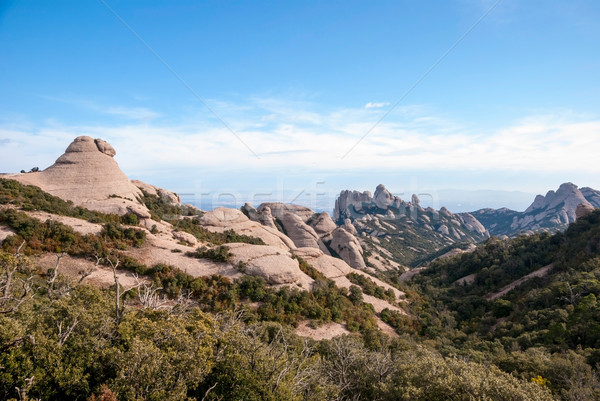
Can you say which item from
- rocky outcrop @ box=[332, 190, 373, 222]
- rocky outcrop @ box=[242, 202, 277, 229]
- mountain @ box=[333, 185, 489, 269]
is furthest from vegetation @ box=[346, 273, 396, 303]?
rocky outcrop @ box=[332, 190, 373, 222]

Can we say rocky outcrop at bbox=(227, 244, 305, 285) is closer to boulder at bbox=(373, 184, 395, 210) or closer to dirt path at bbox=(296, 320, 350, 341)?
dirt path at bbox=(296, 320, 350, 341)

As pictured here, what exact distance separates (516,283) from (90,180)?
58.8m

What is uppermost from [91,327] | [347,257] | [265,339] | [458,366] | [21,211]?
[21,211]

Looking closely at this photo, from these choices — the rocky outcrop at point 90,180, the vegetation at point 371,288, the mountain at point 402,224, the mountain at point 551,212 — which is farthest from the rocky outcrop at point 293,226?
the mountain at point 551,212

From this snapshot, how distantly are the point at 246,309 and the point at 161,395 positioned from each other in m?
14.0

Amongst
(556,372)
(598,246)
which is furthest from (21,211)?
(598,246)

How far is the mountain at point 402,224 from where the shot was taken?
106 m

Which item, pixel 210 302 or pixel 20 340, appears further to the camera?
pixel 210 302

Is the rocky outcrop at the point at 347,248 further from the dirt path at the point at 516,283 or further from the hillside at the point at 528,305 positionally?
the dirt path at the point at 516,283

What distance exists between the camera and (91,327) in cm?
1144

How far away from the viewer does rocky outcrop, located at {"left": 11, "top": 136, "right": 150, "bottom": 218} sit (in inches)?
1289

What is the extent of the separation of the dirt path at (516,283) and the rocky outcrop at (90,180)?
46998 mm

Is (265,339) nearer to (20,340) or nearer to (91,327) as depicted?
(91,327)

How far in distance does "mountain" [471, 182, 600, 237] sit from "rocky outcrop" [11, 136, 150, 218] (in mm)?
145462
